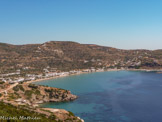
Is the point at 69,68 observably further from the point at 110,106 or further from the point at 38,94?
the point at 110,106

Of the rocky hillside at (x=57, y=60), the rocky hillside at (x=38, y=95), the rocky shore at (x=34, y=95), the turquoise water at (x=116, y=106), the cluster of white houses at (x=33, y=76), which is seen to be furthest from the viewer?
the rocky hillside at (x=57, y=60)

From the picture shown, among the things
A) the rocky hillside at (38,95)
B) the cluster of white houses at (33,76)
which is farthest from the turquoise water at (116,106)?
the cluster of white houses at (33,76)

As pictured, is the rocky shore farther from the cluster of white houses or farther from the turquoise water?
the cluster of white houses

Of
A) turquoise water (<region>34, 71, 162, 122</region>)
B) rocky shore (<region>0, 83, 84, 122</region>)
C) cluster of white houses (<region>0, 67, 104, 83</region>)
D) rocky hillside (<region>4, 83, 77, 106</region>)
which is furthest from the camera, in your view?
cluster of white houses (<region>0, 67, 104, 83</region>)

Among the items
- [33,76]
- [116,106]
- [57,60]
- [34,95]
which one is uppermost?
[57,60]

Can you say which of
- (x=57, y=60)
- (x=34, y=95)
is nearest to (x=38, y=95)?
(x=34, y=95)

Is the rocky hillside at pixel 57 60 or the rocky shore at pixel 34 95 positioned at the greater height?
the rocky hillside at pixel 57 60

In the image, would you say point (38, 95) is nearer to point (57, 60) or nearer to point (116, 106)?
point (116, 106)

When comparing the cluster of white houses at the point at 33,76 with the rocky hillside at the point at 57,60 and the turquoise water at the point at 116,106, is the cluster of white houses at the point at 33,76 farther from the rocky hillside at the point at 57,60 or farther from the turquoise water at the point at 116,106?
the turquoise water at the point at 116,106

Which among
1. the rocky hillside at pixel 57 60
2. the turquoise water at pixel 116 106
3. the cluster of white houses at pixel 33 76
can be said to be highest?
the rocky hillside at pixel 57 60

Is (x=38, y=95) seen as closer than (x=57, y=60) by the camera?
Yes

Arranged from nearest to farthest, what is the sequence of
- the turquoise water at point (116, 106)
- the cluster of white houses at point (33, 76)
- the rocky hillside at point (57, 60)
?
the turquoise water at point (116, 106) < the cluster of white houses at point (33, 76) < the rocky hillside at point (57, 60)

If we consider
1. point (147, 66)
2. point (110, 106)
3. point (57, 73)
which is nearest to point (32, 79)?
point (57, 73)

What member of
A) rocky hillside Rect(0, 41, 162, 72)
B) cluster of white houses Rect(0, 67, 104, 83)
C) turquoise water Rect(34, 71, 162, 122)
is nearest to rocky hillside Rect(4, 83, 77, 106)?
turquoise water Rect(34, 71, 162, 122)
